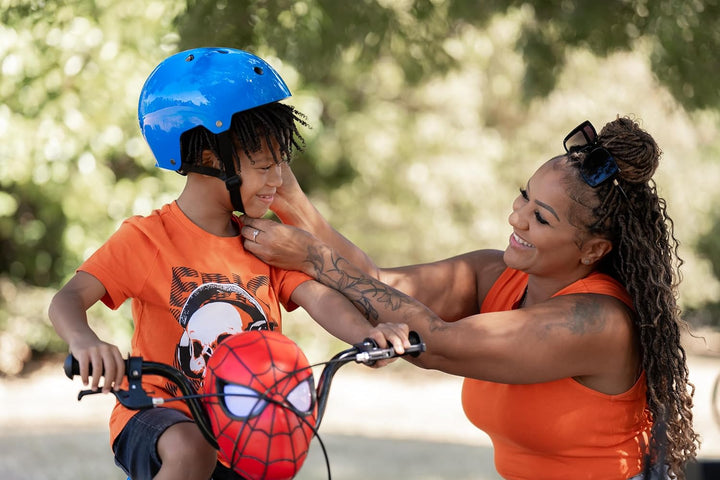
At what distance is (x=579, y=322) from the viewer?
3.43 meters

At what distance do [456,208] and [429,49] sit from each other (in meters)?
6.15

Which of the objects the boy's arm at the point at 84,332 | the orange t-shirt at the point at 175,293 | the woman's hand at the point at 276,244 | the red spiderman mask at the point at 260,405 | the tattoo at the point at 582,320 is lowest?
the red spiderman mask at the point at 260,405

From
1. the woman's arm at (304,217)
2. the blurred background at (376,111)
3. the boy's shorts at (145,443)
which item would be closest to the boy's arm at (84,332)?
the boy's shorts at (145,443)

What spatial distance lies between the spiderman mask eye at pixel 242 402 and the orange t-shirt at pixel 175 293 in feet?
2.27

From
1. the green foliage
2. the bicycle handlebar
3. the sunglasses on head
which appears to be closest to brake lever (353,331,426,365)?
the bicycle handlebar

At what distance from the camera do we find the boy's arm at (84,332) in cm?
246

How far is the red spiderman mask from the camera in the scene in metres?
2.34

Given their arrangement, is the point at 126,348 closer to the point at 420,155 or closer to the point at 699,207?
the point at 420,155

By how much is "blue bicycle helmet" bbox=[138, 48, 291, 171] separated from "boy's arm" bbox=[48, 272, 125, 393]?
0.55 m

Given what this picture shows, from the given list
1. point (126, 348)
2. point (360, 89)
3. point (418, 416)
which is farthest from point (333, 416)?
point (360, 89)

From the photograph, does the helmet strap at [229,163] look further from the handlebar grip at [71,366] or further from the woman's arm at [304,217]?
the handlebar grip at [71,366]

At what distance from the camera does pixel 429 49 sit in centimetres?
676

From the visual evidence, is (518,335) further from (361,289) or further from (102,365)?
(102,365)

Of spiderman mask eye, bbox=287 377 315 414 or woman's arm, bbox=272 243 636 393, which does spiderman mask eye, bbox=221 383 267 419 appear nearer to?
spiderman mask eye, bbox=287 377 315 414
